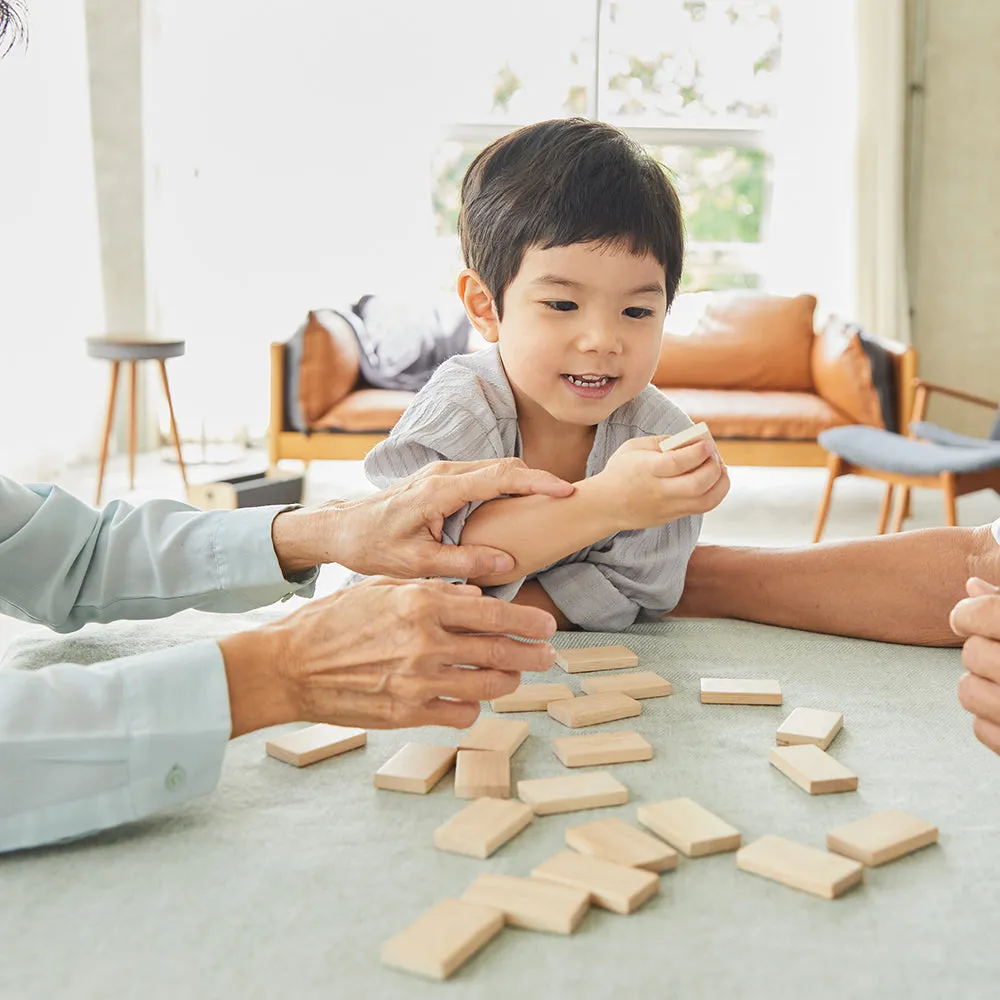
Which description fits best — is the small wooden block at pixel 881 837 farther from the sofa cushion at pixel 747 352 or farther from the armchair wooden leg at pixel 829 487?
the sofa cushion at pixel 747 352

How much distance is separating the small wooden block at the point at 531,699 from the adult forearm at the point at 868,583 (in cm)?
48

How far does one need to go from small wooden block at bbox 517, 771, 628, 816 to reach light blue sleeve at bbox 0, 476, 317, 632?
55cm

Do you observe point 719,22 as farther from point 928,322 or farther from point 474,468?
point 474,468

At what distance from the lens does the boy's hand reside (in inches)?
54.9

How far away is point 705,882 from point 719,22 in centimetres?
602

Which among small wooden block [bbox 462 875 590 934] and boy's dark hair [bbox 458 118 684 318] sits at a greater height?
boy's dark hair [bbox 458 118 684 318]

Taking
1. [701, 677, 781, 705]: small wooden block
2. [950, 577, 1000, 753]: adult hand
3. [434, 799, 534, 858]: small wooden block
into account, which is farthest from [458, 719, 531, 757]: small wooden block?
[950, 577, 1000, 753]: adult hand

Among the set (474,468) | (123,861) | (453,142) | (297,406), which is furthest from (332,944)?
(453,142)

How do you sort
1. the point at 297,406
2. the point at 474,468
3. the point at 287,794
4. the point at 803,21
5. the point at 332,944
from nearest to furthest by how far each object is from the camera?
the point at 332,944
the point at 287,794
the point at 474,468
the point at 297,406
the point at 803,21

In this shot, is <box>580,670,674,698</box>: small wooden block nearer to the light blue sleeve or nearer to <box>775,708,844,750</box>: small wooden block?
<box>775,708,844,750</box>: small wooden block

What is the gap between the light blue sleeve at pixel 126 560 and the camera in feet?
4.77

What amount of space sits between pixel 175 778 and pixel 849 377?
426cm

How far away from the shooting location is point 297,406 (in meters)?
4.79

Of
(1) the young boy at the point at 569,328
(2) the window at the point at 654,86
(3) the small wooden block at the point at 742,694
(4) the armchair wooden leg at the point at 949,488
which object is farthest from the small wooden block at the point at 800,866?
(2) the window at the point at 654,86
